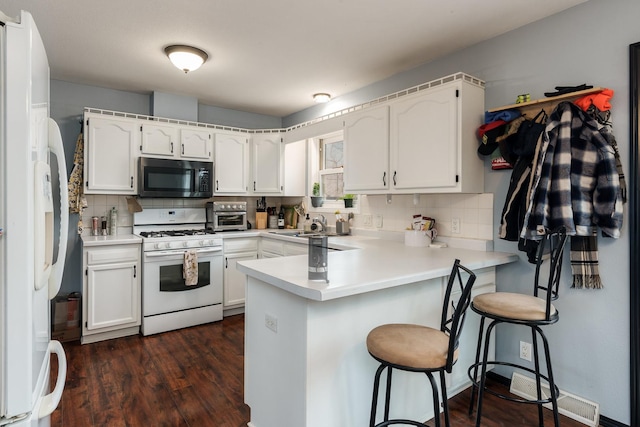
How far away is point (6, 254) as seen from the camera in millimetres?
899

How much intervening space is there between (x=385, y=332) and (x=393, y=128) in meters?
1.81

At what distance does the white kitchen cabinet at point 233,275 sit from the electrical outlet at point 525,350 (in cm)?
266

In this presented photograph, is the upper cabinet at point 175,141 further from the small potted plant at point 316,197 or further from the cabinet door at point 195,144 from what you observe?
the small potted plant at point 316,197

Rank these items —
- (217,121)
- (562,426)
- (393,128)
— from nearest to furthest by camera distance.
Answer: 1. (562,426)
2. (393,128)
3. (217,121)

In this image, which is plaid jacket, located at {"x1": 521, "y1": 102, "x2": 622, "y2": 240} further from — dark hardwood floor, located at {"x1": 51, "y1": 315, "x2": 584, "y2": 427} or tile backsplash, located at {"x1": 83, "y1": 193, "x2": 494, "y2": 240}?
dark hardwood floor, located at {"x1": 51, "y1": 315, "x2": 584, "y2": 427}

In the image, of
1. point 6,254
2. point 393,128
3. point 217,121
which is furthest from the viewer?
point 217,121

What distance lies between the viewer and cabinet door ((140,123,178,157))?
143 inches

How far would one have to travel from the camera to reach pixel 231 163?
13.7 ft

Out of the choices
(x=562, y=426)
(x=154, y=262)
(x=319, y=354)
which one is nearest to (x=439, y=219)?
(x=562, y=426)

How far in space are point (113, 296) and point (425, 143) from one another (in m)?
3.04

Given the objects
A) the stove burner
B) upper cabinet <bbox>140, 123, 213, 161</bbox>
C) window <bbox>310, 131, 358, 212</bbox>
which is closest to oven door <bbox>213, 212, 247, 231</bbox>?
the stove burner

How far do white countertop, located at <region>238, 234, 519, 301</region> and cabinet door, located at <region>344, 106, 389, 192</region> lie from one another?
26.3 inches

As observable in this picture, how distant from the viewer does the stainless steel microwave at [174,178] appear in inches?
141

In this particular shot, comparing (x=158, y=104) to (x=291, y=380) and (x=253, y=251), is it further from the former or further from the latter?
(x=291, y=380)
